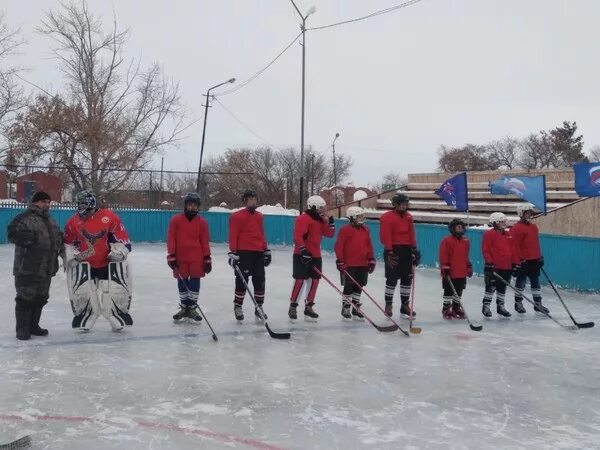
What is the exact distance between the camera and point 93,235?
6.20 metres

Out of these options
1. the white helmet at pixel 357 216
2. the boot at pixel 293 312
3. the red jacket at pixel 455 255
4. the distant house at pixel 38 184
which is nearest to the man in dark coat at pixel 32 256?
the boot at pixel 293 312

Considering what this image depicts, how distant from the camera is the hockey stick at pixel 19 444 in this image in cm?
320

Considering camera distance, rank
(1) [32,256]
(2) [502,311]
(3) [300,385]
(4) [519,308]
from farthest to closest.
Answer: (4) [519,308] → (2) [502,311] → (1) [32,256] → (3) [300,385]

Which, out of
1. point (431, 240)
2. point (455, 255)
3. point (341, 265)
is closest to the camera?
point (341, 265)

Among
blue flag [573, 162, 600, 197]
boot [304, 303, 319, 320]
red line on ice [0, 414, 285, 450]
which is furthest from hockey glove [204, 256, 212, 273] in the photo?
blue flag [573, 162, 600, 197]

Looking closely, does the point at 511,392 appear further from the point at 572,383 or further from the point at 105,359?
the point at 105,359

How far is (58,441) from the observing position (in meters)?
3.43

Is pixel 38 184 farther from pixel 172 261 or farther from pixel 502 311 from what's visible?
pixel 502 311

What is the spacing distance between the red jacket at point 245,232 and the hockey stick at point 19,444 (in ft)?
12.7

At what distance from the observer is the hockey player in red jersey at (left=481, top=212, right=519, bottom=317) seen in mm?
7746

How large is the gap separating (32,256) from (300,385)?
2.92 metres

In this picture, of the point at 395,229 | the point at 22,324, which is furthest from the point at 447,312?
the point at 22,324

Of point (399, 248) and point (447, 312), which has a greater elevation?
point (399, 248)

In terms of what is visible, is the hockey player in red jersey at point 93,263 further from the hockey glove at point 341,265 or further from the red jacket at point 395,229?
the red jacket at point 395,229
